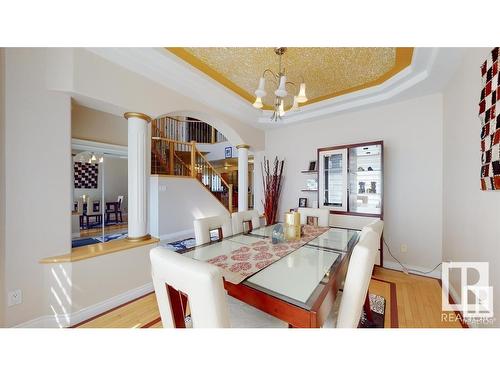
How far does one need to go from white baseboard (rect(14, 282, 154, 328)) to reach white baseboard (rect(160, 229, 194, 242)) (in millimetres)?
2352

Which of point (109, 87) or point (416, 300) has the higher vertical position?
point (109, 87)

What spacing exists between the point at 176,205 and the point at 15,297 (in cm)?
316

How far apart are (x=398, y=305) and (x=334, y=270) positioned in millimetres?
1519

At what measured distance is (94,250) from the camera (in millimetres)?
1879

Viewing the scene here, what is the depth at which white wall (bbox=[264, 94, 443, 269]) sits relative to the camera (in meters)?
2.59

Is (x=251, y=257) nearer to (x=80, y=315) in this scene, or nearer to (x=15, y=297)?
(x=80, y=315)

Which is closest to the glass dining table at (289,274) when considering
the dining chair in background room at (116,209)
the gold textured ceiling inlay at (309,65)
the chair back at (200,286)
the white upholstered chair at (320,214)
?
the chair back at (200,286)

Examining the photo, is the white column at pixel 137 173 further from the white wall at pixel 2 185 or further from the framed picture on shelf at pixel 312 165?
the framed picture on shelf at pixel 312 165

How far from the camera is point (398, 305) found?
196cm

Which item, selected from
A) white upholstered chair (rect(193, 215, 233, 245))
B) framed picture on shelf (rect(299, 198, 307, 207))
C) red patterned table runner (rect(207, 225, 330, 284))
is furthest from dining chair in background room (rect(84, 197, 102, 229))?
framed picture on shelf (rect(299, 198, 307, 207))

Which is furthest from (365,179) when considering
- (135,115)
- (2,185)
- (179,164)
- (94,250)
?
(179,164)

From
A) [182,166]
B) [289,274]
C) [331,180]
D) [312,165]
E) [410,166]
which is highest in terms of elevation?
[182,166]
